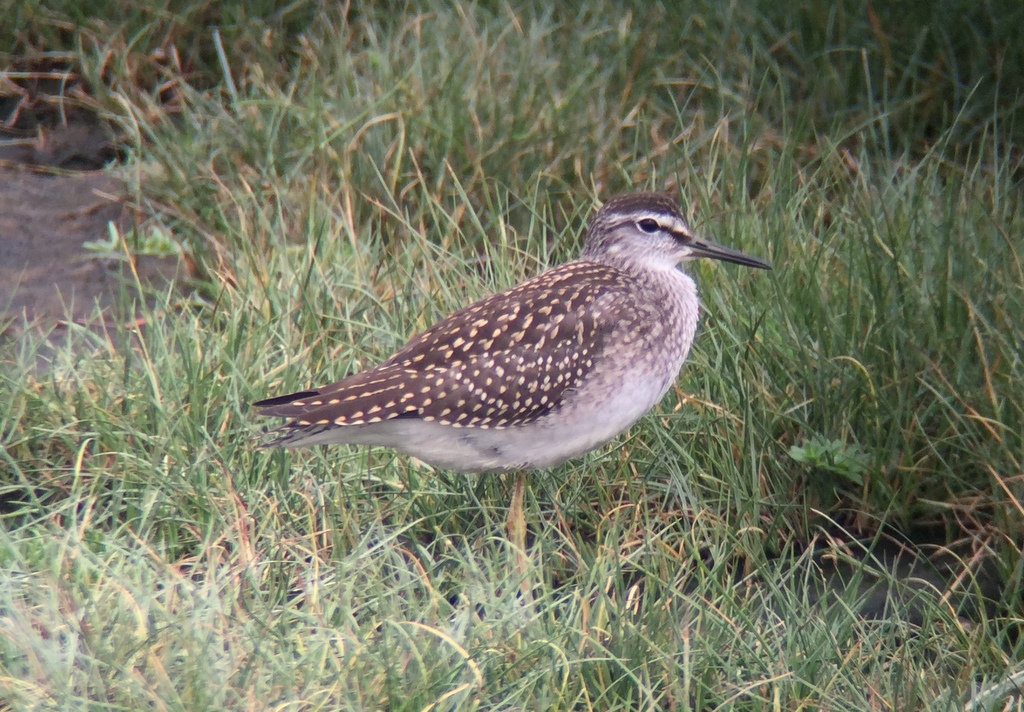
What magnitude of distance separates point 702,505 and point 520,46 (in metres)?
3.46

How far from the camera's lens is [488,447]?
189 inches

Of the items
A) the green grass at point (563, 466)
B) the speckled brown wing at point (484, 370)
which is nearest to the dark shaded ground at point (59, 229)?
the green grass at point (563, 466)

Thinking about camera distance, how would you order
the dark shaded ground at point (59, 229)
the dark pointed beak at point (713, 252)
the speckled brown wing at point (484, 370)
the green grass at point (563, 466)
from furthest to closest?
the dark shaded ground at point (59, 229) → the dark pointed beak at point (713, 252) → the speckled brown wing at point (484, 370) → the green grass at point (563, 466)

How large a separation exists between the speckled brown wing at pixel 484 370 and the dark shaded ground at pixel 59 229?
72.0 inches

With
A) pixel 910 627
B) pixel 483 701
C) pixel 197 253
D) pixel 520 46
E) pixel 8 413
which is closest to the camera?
pixel 483 701

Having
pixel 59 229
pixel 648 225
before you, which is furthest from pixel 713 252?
pixel 59 229

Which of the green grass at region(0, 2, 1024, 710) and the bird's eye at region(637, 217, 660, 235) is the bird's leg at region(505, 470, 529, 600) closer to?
the green grass at region(0, 2, 1024, 710)

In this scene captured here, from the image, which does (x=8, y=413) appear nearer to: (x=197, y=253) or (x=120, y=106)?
(x=197, y=253)

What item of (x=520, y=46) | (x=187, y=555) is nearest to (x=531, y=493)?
(x=187, y=555)

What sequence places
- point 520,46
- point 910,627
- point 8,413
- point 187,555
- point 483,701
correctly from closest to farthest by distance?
point 483,701, point 910,627, point 187,555, point 8,413, point 520,46

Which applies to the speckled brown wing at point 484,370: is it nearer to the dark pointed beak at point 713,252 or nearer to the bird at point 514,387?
the bird at point 514,387

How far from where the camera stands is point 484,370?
4777mm

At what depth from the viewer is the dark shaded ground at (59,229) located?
267 inches

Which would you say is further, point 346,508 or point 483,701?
point 346,508
